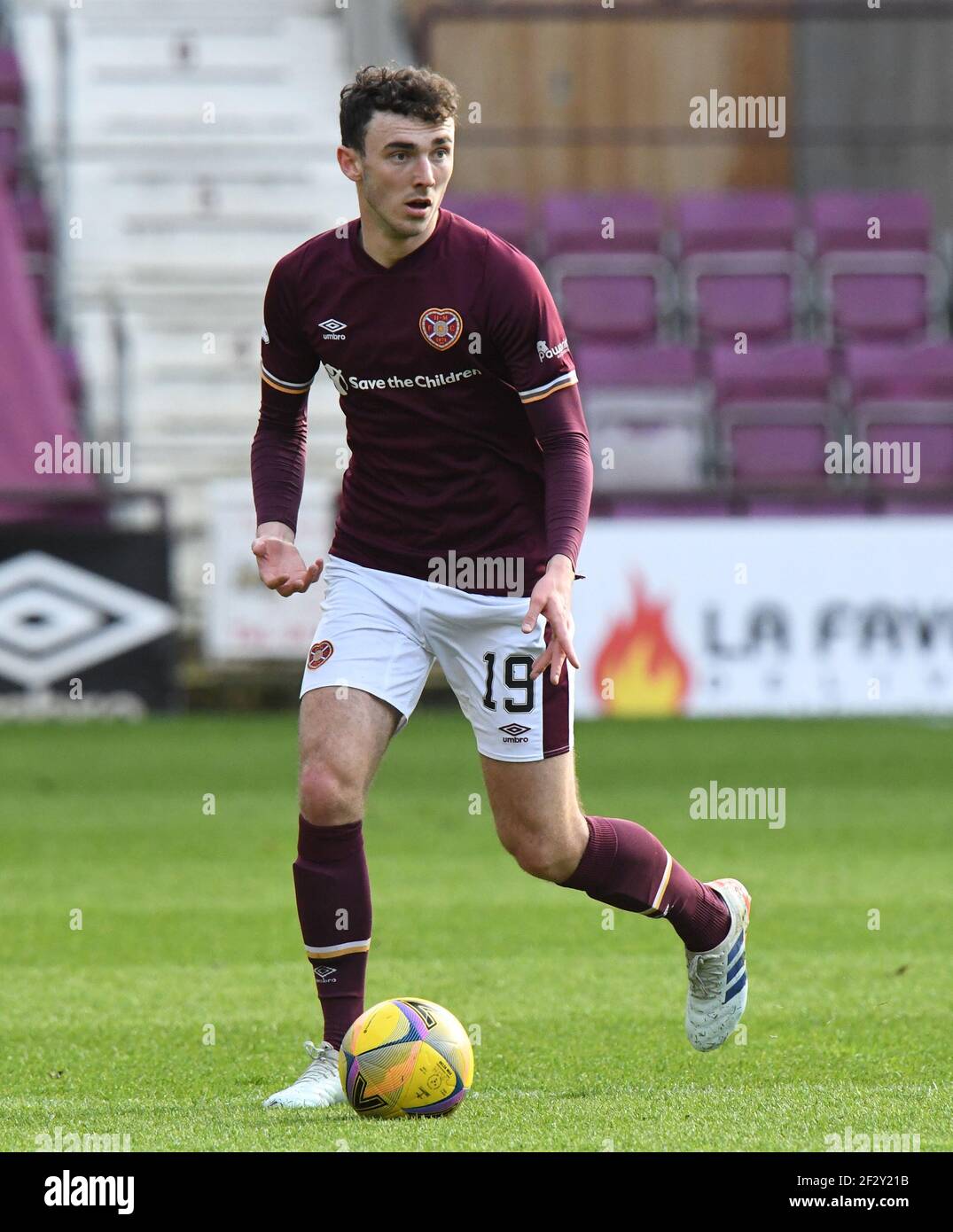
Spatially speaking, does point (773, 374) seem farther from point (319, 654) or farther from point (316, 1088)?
point (316, 1088)

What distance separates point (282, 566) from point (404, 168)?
97cm

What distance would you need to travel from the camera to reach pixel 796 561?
13344 millimetres

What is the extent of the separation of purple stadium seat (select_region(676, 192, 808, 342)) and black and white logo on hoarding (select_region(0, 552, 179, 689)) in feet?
18.6

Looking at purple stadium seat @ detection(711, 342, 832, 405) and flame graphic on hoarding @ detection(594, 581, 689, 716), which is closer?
flame graphic on hoarding @ detection(594, 581, 689, 716)

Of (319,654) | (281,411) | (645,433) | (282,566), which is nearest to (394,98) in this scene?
(281,411)

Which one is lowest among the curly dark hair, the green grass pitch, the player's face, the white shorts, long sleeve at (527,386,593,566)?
the green grass pitch

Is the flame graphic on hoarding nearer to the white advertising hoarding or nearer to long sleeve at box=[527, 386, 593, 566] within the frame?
the white advertising hoarding

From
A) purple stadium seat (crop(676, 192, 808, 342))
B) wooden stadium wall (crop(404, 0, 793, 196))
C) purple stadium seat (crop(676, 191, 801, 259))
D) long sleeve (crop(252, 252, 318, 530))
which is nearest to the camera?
long sleeve (crop(252, 252, 318, 530))

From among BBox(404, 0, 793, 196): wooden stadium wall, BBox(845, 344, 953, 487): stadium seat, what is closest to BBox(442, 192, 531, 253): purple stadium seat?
BBox(404, 0, 793, 196): wooden stadium wall

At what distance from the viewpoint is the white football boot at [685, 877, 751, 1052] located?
488 cm

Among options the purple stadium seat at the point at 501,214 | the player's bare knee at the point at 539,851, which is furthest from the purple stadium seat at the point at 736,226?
the player's bare knee at the point at 539,851

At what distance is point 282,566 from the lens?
4.75m

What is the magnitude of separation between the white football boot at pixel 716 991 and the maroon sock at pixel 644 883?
28 mm
